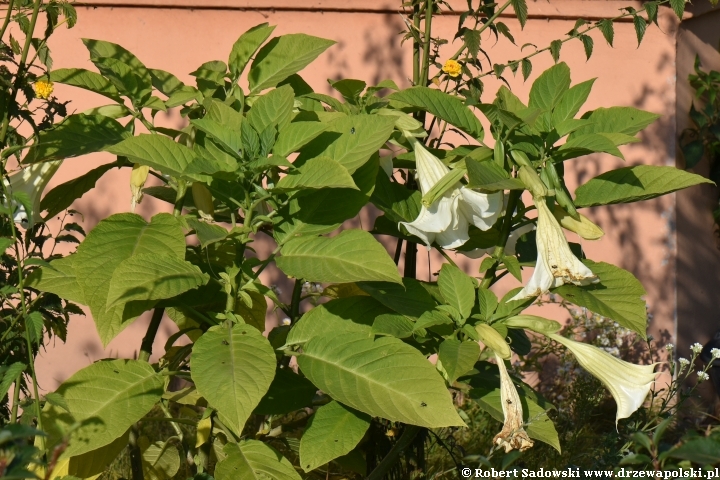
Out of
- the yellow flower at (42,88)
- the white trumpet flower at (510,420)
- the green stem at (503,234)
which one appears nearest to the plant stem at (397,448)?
the white trumpet flower at (510,420)

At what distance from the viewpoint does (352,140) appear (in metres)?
1.72

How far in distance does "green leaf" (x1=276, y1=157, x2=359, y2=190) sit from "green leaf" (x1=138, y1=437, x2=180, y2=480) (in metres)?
0.86

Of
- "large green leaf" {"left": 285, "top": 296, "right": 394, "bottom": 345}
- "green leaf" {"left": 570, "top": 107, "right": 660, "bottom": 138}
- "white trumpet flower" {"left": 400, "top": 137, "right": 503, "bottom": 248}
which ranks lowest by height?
"large green leaf" {"left": 285, "top": 296, "right": 394, "bottom": 345}

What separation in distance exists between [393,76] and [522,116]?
191 cm

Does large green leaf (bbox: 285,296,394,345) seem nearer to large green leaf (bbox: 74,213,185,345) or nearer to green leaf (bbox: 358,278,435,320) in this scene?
green leaf (bbox: 358,278,435,320)

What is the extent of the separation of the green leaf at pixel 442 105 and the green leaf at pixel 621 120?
26 cm

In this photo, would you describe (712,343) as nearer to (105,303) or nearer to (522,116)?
(522,116)

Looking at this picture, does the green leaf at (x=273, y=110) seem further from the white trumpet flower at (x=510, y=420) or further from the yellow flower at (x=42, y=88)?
the white trumpet flower at (x=510, y=420)

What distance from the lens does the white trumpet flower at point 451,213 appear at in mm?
1731

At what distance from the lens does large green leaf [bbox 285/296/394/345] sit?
1791mm

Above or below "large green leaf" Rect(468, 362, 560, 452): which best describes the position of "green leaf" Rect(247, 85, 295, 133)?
above

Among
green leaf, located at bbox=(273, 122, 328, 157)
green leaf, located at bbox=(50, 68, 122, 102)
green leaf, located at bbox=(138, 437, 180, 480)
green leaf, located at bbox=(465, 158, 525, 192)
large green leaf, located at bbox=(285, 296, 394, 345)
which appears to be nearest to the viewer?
green leaf, located at bbox=(465, 158, 525, 192)

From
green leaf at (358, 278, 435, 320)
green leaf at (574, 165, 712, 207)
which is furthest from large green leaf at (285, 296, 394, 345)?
green leaf at (574, 165, 712, 207)

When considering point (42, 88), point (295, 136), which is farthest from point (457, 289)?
point (42, 88)
